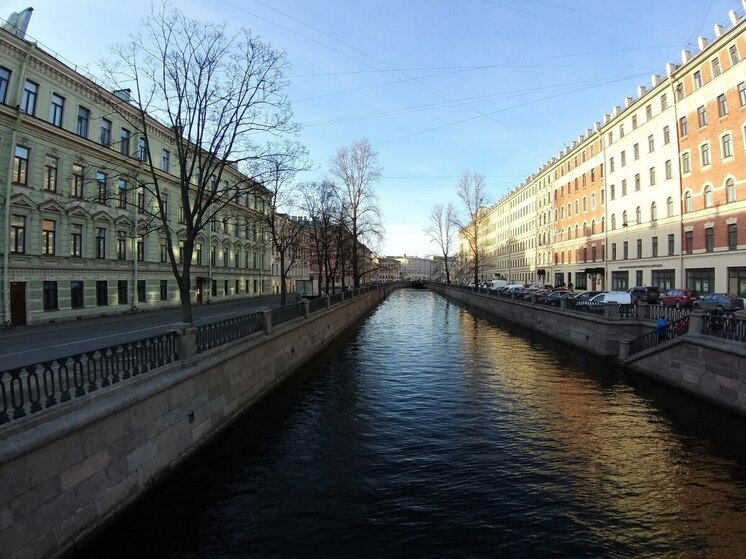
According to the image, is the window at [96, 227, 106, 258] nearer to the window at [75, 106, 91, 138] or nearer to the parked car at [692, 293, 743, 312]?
the window at [75, 106, 91, 138]

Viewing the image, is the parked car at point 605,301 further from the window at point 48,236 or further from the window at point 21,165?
the window at point 21,165

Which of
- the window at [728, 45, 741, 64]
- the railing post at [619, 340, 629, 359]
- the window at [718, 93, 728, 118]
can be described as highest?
the window at [728, 45, 741, 64]

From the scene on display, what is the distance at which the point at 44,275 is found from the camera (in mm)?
24062

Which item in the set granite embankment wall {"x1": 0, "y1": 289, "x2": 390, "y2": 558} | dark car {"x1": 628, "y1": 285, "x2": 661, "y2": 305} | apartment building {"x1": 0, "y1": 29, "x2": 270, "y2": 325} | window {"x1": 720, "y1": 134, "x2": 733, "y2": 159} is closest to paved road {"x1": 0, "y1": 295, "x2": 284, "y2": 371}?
granite embankment wall {"x1": 0, "y1": 289, "x2": 390, "y2": 558}

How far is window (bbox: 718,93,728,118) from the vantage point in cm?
3255

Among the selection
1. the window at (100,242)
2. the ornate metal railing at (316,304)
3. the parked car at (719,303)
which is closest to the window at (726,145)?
the parked car at (719,303)

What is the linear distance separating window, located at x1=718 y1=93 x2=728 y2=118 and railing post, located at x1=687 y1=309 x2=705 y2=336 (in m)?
26.7

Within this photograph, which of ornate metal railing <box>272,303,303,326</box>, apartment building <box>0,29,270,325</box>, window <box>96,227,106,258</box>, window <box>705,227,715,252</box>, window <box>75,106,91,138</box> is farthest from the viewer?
window <box>705,227,715,252</box>

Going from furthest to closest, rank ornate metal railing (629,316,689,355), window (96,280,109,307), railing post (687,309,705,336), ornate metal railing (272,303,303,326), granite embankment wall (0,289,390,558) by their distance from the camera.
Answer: window (96,280,109,307) < ornate metal railing (272,303,303,326) < ornate metal railing (629,316,689,355) < railing post (687,309,705,336) < granite embankment wall (0,289,390,558)

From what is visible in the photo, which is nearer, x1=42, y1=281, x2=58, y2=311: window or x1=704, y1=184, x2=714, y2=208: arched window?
x1=42, y1=281, x2=58, y2=311: window

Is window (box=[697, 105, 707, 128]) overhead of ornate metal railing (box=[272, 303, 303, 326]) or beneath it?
overhead

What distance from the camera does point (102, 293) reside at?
28641 mm

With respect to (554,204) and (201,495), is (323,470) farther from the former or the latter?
(554,204)

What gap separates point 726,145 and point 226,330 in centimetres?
3710
